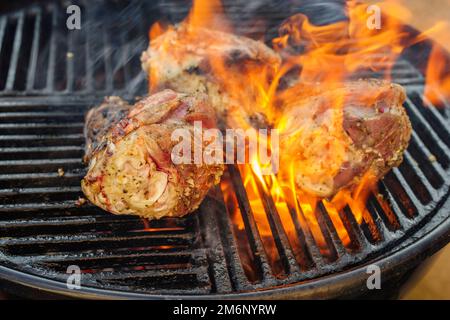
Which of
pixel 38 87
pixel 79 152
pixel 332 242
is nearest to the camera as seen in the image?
pixel 332 242

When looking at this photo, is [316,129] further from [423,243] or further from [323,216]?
[423,243]

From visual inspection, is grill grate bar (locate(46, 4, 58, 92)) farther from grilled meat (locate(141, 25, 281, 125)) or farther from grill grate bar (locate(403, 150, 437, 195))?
grill grate bar (locate(403, 150, 437, 195))

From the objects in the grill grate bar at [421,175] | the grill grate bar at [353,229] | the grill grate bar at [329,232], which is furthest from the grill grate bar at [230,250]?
the grill grate bar at [421,175]

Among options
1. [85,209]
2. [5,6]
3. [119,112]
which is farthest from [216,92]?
[5,6]

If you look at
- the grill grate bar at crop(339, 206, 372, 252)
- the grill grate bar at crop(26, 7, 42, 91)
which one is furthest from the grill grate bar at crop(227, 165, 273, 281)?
the grill grate bar at crop(26, 7, 42, 91)

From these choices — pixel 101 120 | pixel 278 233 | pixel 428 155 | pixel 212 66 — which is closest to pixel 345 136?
pixel 278 233

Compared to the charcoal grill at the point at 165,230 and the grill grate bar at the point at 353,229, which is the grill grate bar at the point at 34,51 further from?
the grill grate bar at the point at 353,229

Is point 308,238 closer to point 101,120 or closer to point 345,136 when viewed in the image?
point 345,136
